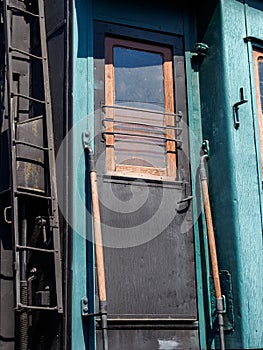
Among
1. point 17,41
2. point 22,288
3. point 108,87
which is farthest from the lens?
point 17,41

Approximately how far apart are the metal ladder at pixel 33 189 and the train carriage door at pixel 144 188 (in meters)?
0.35

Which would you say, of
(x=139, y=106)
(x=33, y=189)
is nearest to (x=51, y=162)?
(x=33, y=189)

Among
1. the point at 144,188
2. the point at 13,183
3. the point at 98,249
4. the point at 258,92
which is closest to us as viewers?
the point at 98,249

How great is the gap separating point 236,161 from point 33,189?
5.00ft

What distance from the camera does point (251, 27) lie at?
5.36m

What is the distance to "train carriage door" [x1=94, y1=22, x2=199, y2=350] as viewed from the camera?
4.58 metres

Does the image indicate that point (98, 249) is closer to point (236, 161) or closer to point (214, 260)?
point (214, 260)

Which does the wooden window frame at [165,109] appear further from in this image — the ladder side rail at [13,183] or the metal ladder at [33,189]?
the ladder side rail at [13,183]

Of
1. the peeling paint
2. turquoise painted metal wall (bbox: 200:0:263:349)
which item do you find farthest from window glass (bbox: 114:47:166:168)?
the peeling paint

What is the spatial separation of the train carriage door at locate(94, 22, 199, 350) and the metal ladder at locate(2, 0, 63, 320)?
1.15ft

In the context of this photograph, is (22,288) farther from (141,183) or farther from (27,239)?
(141,183)

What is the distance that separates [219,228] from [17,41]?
2221mm

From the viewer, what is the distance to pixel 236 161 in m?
4.91

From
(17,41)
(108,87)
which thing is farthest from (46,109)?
(17,41)
